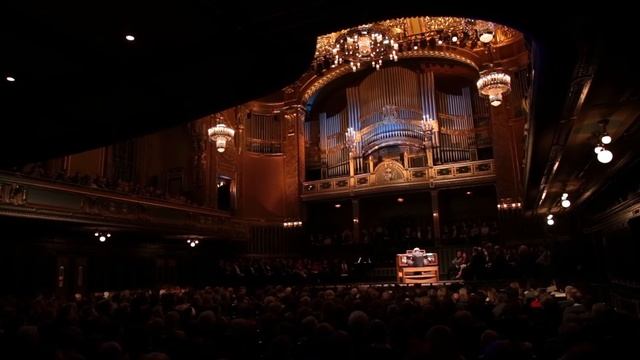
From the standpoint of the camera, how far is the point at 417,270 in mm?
19047

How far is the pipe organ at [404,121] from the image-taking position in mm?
23094

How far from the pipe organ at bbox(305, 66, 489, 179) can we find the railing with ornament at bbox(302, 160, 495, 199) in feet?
1.95

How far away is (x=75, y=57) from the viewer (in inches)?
225

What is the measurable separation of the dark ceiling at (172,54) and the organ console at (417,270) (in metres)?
12.6

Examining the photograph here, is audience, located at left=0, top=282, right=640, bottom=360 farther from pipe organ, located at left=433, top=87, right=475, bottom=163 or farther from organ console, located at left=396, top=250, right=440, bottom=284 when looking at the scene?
pipe organ, located at left=433, top=87, right=475, bottom=163

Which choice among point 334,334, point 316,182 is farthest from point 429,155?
point 334,334

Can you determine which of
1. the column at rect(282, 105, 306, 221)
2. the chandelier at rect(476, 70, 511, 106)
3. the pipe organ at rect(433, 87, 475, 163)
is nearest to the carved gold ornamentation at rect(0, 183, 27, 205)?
the chandelier at rect(476, 70, 511, 106)

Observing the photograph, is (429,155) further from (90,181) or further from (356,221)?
(90,181)

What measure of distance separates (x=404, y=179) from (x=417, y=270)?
217 inches

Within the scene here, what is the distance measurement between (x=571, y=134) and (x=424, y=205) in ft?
56.8

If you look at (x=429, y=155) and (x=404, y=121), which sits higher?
(x=404, y=121)

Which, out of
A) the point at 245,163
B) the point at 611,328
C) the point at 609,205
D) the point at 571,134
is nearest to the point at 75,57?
the point at 611,328

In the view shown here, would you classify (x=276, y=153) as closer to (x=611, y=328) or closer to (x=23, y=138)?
(x=23, y=138)

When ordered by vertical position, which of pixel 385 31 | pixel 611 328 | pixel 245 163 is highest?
pixel 385 31
